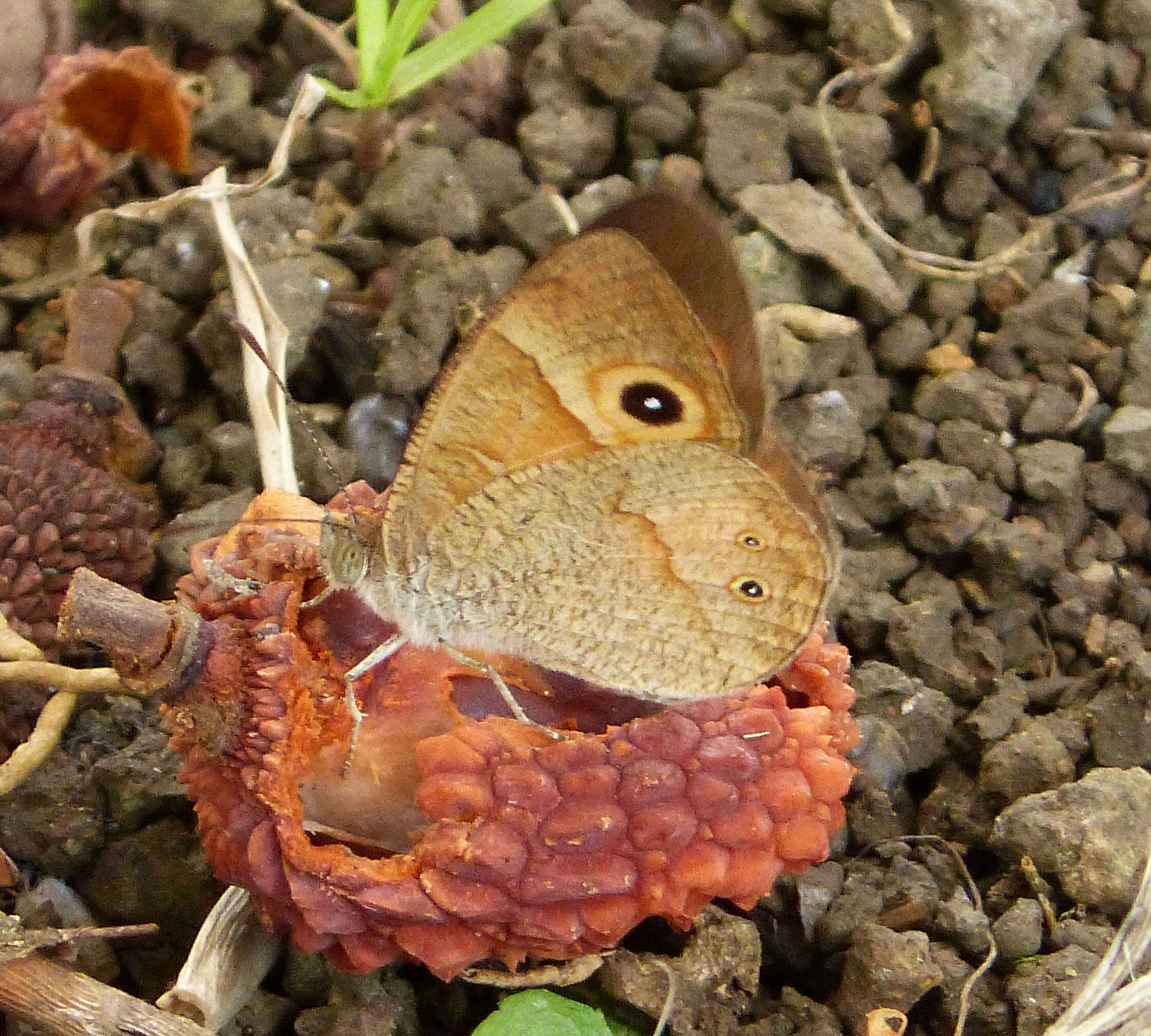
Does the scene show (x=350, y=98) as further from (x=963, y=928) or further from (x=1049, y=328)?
(x=963, y=928)

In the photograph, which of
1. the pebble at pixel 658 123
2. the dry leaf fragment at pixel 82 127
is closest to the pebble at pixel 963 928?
the pebble at pixel 658 123

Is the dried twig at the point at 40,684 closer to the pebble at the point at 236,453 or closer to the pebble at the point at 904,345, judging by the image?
the pebble at the point at 236,453

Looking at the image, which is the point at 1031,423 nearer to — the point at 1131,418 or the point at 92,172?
the point at 1131,418

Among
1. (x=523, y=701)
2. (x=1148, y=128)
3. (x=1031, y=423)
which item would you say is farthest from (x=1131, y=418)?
(x=523, y=701)

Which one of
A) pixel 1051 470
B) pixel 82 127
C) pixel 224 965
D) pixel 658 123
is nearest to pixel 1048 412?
pixel 1051 470

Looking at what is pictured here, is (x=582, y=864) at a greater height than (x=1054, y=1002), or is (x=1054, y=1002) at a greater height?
(x=582, y=864)
